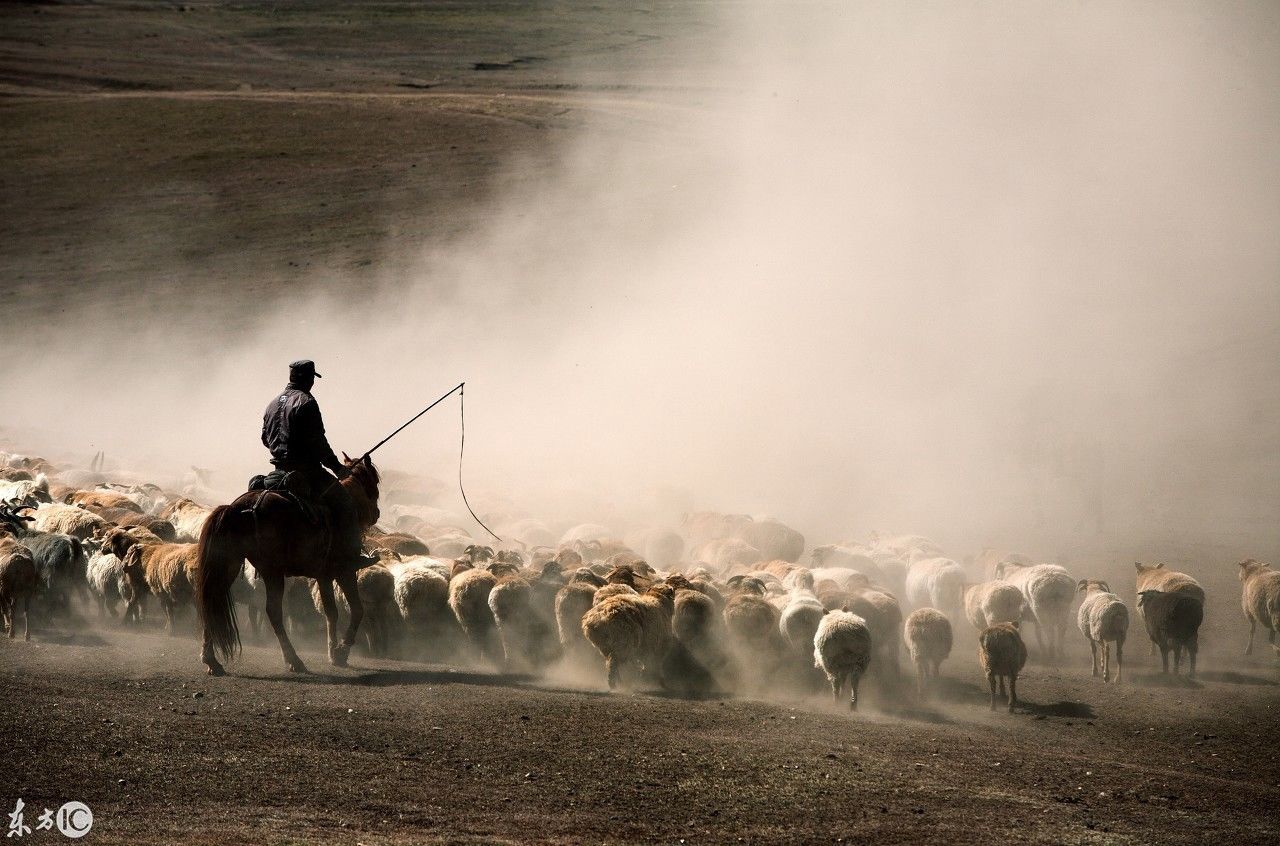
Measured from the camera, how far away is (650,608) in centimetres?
1104

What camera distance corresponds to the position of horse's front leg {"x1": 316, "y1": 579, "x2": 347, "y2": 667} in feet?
37.0

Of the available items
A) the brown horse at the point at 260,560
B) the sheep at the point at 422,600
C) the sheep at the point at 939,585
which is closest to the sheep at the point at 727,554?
the sheep at the point at 939,585

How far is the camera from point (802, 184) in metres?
36.9

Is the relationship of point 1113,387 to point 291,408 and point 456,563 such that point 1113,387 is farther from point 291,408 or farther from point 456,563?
point 291,408

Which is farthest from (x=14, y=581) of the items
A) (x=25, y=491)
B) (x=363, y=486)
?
(x=25, y=491)

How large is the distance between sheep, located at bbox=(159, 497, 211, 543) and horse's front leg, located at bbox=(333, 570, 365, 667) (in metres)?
4.05

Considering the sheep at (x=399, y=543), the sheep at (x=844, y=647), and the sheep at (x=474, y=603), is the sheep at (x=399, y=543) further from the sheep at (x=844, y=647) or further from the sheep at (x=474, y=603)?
the sheep at (x=844, y=647)

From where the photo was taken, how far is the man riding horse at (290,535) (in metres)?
10.5

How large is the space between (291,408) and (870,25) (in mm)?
35189

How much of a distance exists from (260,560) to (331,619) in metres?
1.03

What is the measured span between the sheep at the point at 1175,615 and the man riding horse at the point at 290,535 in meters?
7.76

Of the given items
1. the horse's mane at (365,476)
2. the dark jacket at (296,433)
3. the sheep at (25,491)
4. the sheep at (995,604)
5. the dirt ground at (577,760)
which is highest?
the dark jacket at (296,433)

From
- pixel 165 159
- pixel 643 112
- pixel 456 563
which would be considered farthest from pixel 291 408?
pixel 643 112

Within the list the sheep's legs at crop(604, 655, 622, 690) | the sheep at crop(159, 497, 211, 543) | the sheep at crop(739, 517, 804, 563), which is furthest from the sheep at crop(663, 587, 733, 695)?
the sheep at crop(159, 497, 211, 543)
